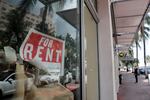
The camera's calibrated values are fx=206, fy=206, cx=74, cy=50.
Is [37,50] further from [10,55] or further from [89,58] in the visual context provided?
[89,58]

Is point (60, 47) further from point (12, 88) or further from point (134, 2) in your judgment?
point (134, 2)

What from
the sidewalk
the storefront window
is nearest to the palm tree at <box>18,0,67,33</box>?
the storefront window

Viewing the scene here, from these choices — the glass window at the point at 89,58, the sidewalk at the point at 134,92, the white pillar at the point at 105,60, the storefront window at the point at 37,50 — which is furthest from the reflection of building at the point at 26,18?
the sidewalk at the point at 134,92

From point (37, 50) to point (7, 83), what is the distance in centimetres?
32

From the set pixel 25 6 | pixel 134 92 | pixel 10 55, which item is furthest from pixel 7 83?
pixel 134 92

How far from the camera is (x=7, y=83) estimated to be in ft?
3.37

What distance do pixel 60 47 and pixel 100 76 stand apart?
222cm

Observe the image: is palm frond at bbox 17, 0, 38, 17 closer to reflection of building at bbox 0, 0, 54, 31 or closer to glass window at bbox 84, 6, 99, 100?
reflection of building at bbox 0, 0, 54, 31

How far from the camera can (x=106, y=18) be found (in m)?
3.88

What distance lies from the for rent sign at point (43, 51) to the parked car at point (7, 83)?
12cm

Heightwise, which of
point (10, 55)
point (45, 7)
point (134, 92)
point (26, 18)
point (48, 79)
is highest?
point (45, 7)

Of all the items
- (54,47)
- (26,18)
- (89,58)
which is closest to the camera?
(26,18)

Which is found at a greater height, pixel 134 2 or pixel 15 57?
pixel 134 2

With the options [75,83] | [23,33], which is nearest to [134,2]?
[75,83]
